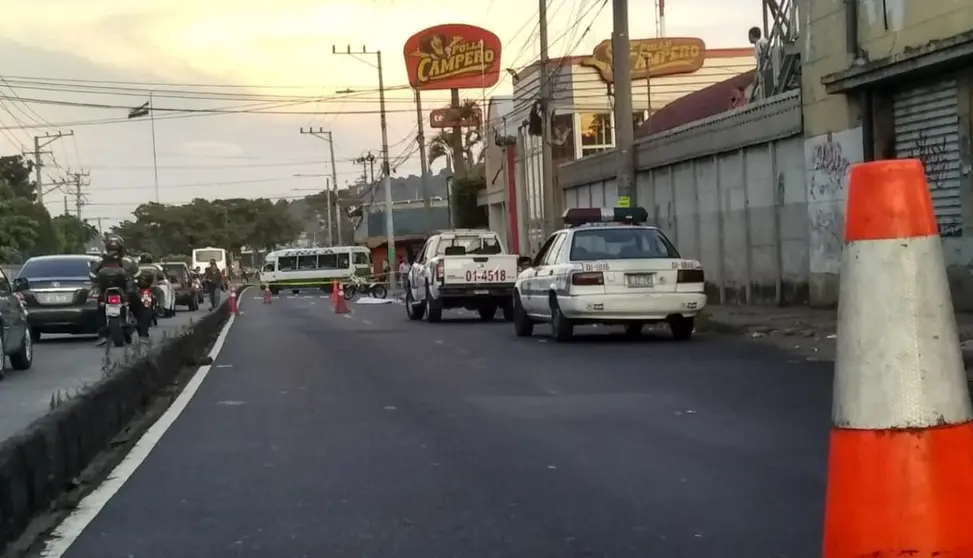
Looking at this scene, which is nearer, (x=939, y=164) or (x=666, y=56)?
(x=939, y=164)

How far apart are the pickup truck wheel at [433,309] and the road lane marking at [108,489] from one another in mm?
14512

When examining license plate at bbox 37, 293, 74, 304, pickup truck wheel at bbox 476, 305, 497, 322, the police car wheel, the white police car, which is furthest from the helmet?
pickup truck wheel at bbox 476, 305, 497, 322

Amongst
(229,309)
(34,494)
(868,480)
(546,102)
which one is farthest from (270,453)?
(229,309)

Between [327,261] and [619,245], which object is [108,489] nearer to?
[619,245]

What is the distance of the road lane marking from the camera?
667 centimetres

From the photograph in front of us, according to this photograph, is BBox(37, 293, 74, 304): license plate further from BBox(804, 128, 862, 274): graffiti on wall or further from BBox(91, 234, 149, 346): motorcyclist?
BBox(804, 128, 862, 274): graffiti on wall

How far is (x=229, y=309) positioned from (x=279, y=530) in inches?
1328

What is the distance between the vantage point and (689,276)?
18.6 meters

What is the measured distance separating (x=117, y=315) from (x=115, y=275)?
1.98ft

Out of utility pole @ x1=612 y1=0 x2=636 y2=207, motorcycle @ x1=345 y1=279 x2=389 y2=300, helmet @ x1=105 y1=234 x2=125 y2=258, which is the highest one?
utility pole @ x1=612 y1=0 x2=636 y2=207

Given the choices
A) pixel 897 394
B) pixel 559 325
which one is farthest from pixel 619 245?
pixel 897 394

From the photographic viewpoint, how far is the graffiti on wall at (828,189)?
72.6 ft

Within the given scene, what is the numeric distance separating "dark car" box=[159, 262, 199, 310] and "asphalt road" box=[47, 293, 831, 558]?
94.2 ft

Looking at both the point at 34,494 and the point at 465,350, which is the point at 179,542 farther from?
the point at 465,350
